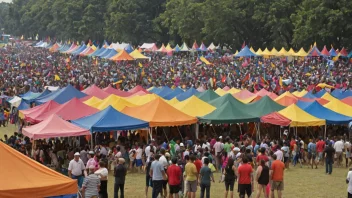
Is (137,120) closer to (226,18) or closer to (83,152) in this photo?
(83,152)

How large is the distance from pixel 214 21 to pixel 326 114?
46341 millimetres

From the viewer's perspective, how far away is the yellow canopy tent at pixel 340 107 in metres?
23.9

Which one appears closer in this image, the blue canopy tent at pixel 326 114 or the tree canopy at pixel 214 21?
the blue canopy tent at pixel 326 114

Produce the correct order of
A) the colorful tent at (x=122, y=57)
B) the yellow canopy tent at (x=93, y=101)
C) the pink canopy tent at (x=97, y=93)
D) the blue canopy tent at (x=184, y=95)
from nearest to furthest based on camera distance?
1. the yellow canopy tent at (x=93, y=101)
2. the blue canopy tent at (x=184, y=95)
3. the pink canopy tent at (x=97, y=93)
4. the colorful tent at (x=122, y=57)

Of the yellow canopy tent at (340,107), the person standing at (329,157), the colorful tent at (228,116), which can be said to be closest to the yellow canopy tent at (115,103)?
the colorful tent at (228,116)

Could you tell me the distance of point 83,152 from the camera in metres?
17.3

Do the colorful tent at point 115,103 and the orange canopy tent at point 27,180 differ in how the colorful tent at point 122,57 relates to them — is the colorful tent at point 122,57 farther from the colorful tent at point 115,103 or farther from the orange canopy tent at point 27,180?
the orange canopy tent at point 27,180

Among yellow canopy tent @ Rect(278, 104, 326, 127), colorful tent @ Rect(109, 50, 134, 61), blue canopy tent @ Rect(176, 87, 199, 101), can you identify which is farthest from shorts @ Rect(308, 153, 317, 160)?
colorful tent @ Rect(109, 50, 134, 61)

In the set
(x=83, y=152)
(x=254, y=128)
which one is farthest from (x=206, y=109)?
(x=83, y=152)

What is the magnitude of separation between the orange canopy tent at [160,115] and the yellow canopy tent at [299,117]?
3.23 m

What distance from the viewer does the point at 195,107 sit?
23.7 m

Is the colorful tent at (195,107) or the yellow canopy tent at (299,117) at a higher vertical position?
the colorful tent at (195,107)

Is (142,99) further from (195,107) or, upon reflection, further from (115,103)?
(195,107)

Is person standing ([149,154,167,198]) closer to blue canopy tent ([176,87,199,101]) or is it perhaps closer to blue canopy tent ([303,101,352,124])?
blue canopy tent ([303,101,352,124])
